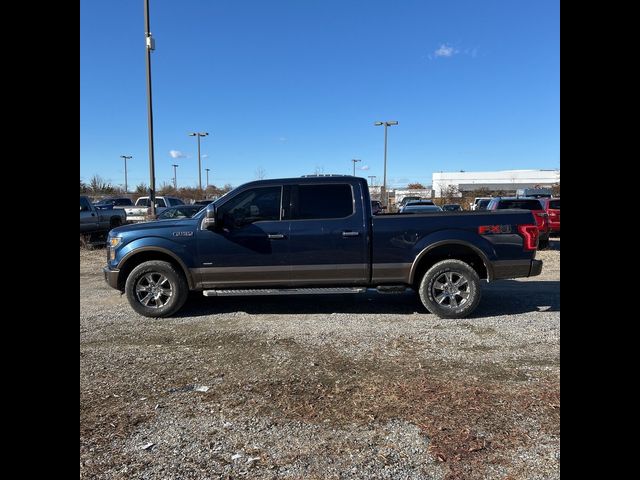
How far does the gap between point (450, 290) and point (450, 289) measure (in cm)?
1

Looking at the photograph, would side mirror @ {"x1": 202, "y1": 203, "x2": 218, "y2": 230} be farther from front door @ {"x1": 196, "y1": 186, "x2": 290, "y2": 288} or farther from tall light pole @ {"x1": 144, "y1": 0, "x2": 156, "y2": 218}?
tall light pole @ {"x1": 144, "y1": 0, "x2": 156, "y2": 218}

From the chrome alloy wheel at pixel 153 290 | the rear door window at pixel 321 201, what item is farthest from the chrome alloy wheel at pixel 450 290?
the chrome alloy wheel at pixel 153 290

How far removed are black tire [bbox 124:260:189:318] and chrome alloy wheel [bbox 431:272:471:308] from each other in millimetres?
3418

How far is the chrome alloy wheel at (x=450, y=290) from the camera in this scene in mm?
5949

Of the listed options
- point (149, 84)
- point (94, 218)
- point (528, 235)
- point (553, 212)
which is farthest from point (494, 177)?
point (528, 235)

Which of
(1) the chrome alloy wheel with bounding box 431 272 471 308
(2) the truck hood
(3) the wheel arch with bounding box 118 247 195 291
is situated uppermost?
(2) the truck hood

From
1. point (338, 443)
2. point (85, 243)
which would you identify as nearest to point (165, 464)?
point (338, 443)

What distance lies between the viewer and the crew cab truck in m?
5.93

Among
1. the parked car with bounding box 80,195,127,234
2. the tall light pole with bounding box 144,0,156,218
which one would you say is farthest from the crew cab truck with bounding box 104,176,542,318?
the parked car with bounding box 80,195,127,234

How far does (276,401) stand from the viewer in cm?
346

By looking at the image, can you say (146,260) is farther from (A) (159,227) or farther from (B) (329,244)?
(B) (329,244)

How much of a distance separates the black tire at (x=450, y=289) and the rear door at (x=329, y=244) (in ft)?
2.83

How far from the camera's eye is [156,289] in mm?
6027
